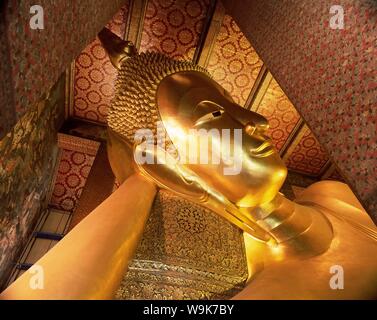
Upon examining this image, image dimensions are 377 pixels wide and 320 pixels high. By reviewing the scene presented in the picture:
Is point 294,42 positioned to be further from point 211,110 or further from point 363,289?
point 363,289

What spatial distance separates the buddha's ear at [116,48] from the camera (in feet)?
6.11

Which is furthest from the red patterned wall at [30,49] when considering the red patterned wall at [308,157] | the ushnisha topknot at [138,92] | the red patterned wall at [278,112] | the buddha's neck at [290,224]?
the red patterned wall at [308,157]

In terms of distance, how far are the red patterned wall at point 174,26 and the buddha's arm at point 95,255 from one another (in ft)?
5.07

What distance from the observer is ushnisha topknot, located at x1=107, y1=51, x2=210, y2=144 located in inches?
65.0

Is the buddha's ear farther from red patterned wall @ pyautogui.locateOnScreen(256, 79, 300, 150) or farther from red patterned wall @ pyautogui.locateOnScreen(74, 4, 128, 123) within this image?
red patterned wall @ pyautogui.locateOnScreen(256, 79, 300, 150)

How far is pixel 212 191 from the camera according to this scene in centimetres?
166

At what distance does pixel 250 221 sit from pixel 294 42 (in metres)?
0.95

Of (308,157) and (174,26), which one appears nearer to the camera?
(174,26)

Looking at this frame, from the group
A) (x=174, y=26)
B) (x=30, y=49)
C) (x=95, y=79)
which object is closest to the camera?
(x=30, y=49)

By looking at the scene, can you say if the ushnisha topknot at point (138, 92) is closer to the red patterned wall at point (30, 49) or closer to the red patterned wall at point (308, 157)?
the red patterned wall at point (30, 49)

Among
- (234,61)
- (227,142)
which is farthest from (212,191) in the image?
(234,61)

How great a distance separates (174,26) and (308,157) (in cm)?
202

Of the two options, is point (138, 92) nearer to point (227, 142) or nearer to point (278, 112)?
point (227, 142)
